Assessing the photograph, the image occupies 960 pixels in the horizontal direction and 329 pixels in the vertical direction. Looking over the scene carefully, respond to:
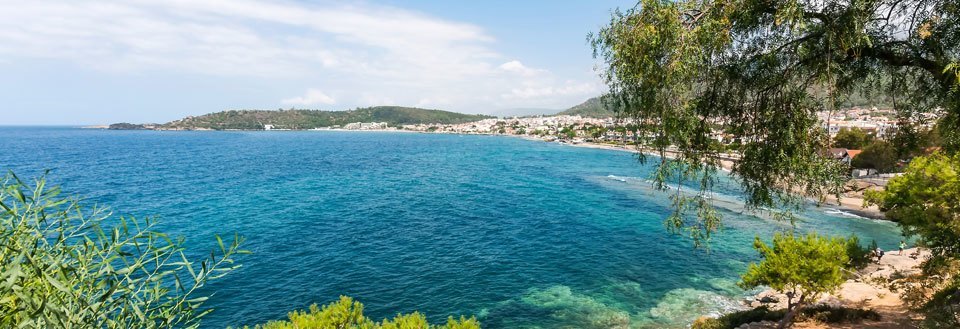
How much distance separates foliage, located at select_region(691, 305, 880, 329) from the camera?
2188 cm

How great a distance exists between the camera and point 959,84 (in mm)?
7141

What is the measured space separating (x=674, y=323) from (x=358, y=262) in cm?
2403

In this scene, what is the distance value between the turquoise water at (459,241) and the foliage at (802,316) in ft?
6.58

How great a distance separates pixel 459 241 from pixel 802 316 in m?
26.7

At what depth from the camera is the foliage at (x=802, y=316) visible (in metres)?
21.9

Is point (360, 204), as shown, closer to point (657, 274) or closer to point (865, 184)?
point (657, 274)

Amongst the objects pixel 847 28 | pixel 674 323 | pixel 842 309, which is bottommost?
pixel 674 323

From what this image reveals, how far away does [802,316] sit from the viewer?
22.4 meters

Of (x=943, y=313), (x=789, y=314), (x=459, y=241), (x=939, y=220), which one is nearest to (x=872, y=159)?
(x=789, y=314)

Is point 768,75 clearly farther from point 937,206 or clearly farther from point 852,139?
point 852,139

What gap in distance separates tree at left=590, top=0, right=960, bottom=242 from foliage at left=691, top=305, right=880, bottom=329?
16420 millimetres

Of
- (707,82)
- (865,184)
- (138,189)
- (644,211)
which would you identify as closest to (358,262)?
(707,82)

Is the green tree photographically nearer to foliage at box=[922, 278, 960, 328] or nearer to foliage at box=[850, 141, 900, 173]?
foliage at box=[922, 278, 960, 328]

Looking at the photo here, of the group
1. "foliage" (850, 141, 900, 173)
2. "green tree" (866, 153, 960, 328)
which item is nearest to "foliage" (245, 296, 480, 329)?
"green tree" (866, 153, 960, 328)
